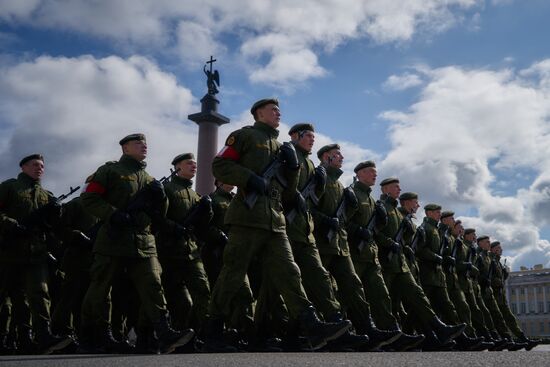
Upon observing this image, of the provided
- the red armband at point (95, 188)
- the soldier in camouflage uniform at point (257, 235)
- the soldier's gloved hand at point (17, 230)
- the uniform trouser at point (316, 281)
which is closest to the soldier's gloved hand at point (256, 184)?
the soldier in camouflage uniform at point (257, 235)

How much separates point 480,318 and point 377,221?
16.5ft

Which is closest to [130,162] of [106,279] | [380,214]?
[106,279]

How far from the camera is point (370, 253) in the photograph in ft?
27.3

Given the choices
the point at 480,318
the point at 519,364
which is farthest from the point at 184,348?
the point at 480,318

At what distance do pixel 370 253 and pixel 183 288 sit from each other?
222cm

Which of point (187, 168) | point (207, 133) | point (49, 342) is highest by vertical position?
point (207, 133)

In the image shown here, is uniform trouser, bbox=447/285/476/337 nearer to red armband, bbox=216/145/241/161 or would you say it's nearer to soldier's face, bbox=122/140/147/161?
soldier's face, bbox=122/140/147/161

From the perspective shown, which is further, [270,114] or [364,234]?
[364,234]

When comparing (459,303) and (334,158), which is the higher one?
(334,158)

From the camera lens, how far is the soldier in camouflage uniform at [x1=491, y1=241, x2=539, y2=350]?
15.1 metres

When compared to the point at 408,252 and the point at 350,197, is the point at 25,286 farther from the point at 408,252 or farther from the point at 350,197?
the point at 408,252

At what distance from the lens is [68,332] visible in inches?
320

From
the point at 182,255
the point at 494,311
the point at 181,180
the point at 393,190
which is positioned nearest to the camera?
the point at 182,255

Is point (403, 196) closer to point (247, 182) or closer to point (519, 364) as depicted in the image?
point (247, 182)
